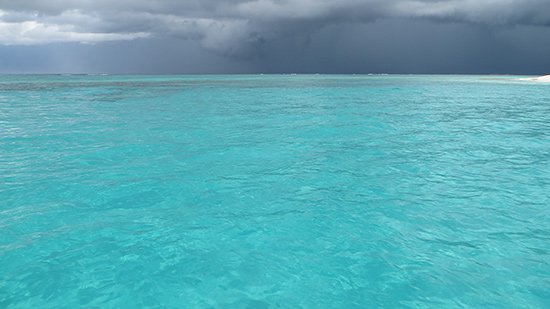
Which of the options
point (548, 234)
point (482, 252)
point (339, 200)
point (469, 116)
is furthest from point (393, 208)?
point (469, 116)

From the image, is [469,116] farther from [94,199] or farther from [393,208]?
[94,199]

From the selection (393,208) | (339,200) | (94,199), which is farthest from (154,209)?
(393,208)

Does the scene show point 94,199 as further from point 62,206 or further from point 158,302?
point 158,302

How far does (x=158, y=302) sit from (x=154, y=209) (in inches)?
154

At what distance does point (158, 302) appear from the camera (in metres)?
5.54

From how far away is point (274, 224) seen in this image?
8.27 metres

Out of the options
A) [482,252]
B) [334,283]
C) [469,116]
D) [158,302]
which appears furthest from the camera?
[469,116]

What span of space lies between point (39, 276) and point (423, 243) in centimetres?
710

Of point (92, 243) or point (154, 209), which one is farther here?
point (154, 209)

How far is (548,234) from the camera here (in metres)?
7.54

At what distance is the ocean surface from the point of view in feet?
18.9

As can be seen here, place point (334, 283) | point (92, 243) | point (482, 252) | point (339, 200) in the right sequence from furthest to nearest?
point (339, 200) → point (92, 243) → point (482, 252) → point (334, 283)

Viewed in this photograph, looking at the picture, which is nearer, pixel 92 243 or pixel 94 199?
pixel 92 243

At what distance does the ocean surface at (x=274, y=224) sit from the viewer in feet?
18.9
